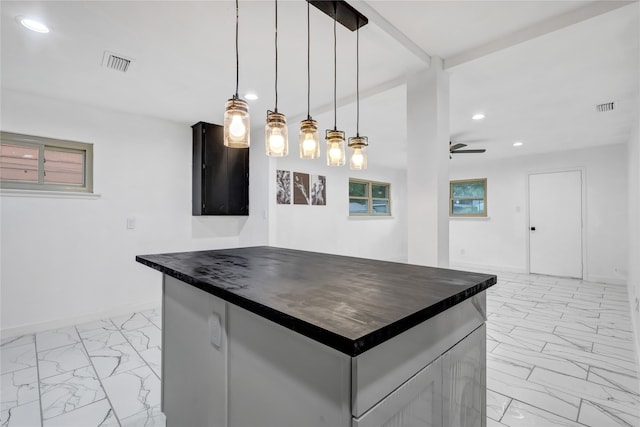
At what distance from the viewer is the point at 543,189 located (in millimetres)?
5852

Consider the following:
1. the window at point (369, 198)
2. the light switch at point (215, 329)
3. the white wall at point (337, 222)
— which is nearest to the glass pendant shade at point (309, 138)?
the light switch at point (215, 329)

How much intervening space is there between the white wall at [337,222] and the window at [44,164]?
217 centimetres

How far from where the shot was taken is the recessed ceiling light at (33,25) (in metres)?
1.89

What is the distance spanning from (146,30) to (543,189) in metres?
6.77

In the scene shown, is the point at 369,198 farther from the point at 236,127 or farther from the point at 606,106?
the point at 236,127

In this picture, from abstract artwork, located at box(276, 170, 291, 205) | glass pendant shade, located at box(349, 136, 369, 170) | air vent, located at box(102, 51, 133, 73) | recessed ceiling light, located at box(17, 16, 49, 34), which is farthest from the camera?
abstract artwork, located at box(276, 170, 291, 205)

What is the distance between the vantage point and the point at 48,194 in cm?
316

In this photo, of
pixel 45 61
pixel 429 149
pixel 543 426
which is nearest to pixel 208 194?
pixel 45 61

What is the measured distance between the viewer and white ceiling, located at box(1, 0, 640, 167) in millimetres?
1840

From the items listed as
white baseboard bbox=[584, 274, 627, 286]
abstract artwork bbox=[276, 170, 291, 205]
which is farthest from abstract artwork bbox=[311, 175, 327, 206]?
→ white baseboard bbox=[584, 274, 627, 286]

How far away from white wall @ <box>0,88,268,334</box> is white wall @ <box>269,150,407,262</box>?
786 mm

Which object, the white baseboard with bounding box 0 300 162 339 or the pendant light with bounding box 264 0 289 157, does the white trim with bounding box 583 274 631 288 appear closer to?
the pendant light with bounding box 264 0 289 157

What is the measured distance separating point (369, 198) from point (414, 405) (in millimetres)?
6295

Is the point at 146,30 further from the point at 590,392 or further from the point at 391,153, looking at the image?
the point at 391,153
